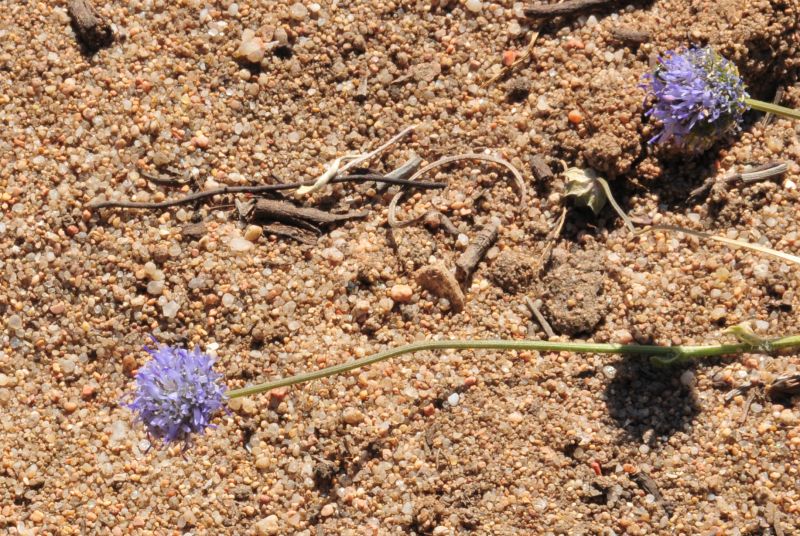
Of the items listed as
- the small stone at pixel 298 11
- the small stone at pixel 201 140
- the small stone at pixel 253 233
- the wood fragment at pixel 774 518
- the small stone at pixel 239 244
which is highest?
the small stone at pixel 298 11

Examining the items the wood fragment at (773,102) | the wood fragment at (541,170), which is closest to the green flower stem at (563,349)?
the wood fragment at (541,170)

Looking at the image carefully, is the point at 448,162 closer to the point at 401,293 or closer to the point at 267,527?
the point at 401,293

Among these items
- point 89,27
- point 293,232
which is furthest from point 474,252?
point 89,27

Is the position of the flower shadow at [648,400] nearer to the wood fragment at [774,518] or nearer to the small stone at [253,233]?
the wood fragment at [774,518]

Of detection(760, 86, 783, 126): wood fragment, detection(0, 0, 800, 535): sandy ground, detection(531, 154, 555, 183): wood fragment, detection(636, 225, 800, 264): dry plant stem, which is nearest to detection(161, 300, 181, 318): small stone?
detection(0, 0, 800, 535): sandy ground

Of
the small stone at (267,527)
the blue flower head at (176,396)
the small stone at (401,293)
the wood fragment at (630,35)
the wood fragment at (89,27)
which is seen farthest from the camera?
the wood fragment at (89,27)

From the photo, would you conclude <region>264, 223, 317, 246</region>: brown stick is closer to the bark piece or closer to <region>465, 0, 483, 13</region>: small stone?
the bark piece

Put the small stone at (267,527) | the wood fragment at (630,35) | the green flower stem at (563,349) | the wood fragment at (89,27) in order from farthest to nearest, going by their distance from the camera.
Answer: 1. the wood fragment at (89,27)
2. the wood fragment at (630,35)
3. the small stone at (267,527)
4. the green flower stem at (563,349)

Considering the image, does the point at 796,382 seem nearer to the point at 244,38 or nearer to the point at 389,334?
the point at 389,334
